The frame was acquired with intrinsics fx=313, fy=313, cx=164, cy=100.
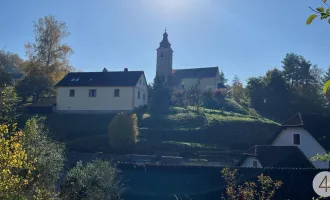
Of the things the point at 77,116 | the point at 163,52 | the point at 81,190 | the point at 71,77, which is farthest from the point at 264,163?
the point at 163,52

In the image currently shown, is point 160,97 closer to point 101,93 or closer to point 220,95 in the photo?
point 101,93

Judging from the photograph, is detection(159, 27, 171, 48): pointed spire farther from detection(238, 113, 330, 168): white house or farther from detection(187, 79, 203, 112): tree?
detection(238, 113, 330, 168): white house

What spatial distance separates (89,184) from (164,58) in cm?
4491

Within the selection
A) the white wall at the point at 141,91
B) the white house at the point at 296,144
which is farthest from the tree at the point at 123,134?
the white wall at the point at 141,91

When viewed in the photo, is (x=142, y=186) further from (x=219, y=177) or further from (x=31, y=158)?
(x=31, y=158)

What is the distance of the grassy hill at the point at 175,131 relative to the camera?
90.3 ft

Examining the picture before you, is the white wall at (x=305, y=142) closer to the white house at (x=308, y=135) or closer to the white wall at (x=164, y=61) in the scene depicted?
the white house at (x=308, y=135)

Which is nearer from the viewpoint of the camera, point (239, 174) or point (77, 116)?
point (239, 174)

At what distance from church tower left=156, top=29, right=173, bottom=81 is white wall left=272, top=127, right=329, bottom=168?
104ft

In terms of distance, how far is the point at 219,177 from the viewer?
13.2 m

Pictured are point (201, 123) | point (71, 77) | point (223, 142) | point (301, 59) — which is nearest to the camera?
point (223, 142)

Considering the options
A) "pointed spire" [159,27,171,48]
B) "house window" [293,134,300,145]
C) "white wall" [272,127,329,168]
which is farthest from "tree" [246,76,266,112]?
"house window" [293,134,300,145]

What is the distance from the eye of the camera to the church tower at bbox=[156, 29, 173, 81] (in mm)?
54188

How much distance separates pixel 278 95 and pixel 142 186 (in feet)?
106
